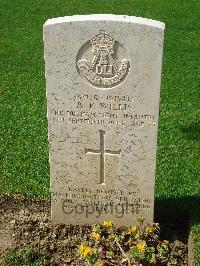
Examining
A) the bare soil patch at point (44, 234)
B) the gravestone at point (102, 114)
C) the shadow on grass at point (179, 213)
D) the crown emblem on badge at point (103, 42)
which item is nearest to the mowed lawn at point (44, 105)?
the shadow on grass at point (179, 213)

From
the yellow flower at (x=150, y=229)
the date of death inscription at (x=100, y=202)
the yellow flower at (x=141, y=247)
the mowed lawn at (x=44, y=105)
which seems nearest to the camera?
the yellow flower at (x=141, y=247)

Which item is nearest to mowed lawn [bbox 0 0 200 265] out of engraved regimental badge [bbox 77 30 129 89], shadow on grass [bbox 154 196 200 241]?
shadow on grass [bbox 154 196 200 241]

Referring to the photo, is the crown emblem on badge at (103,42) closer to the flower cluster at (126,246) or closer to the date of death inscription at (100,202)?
the date of death inscription at (100,202)

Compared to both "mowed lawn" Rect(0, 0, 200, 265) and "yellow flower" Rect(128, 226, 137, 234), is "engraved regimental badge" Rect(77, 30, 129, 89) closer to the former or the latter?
"yellow flower" Rect(128, 226, 137, 234)

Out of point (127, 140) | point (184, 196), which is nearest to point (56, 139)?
point (127, 140)

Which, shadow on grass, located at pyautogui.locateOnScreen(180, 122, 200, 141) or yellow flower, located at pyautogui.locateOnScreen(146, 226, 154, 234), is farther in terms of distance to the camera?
shadow on grass, located at pyautogui.locateOnScreen(180, 122, 200, 141)

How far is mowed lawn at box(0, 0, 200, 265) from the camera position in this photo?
17.6 ft

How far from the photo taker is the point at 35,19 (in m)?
12.1

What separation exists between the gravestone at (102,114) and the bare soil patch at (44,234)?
0.14 meters

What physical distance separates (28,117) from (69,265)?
313cm

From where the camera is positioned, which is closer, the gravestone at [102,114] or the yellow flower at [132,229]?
the gravestone at [102,114]

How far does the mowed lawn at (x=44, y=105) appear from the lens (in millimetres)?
5375

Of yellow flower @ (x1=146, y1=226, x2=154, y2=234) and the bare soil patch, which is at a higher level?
yellow flower @ (x1=146, y1=226, x2=154, y2=234)

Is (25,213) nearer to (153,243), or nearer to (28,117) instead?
(153,243)
